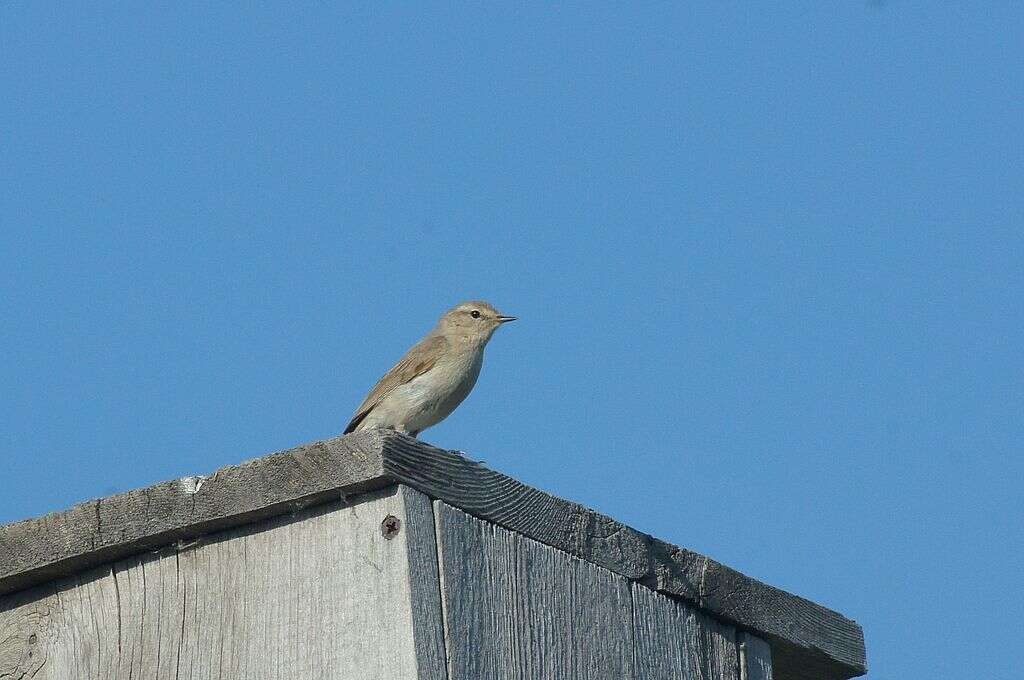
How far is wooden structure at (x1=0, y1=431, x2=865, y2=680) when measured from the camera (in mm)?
5055

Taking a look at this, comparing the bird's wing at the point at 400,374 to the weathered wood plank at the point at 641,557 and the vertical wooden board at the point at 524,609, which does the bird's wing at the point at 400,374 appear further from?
the vertical wooden board at the point at 524,609

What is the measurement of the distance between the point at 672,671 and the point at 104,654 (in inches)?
78.2

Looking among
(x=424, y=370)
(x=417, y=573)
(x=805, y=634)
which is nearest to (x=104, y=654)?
(x=417, y=573)

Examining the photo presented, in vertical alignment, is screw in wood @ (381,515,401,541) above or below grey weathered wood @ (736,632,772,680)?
below

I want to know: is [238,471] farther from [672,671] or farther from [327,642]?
[672,671]

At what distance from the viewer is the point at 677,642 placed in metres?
6.07

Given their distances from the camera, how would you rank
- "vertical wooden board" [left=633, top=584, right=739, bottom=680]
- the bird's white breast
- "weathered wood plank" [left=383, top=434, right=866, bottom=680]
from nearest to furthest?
"weathered wood plank" [left=383, top=434, right=866, bottom=680] < "vertical wooden board" [left=633, top=584, right=739, bottom=680] < the bird's white breast

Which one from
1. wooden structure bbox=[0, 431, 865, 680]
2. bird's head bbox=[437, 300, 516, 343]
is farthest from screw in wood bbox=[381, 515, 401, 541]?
bird's head bbox=[437, 300, 516, 343]

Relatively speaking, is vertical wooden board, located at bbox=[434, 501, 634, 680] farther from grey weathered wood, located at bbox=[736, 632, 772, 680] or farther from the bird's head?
the bird's head

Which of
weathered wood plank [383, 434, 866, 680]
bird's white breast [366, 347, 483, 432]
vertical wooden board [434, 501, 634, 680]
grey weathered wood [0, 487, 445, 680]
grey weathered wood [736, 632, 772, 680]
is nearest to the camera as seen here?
grey weathered wood [0, 487, 445, 680]

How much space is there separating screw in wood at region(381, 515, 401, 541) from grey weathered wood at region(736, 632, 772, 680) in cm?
193

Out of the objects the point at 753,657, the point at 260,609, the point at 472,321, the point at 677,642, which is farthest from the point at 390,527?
the point at 472,321

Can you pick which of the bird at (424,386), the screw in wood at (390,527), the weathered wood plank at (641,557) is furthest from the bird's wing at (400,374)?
the screw in wood at (390,527)

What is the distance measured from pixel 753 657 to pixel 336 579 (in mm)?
2072
